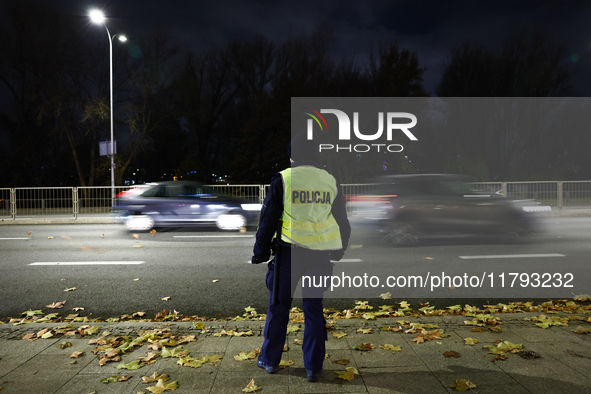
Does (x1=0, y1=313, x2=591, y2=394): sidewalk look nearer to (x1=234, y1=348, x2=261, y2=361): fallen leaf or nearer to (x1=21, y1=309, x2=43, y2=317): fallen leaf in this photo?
(x1=234, y1=348, x2=261, y2=361): fallen leaf

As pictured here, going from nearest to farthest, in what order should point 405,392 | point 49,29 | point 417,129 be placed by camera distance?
point 405,392 → point 49,29 → point 417,129

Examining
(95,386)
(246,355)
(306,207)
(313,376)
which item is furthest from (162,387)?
(306,207)

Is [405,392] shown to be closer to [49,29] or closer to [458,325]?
[458,325]

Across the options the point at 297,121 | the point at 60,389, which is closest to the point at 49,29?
the point at 297,121

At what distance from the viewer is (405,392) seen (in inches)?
125

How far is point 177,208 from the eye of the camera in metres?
13.1

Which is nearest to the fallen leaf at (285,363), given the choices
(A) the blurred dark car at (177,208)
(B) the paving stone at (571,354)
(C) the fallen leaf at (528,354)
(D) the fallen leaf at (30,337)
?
(C) the fallen leaf at (528,354)

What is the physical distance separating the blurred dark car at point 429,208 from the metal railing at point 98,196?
682 centimetres

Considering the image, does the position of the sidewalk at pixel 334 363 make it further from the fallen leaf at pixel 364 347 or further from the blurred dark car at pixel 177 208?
the blurred dark car at pixel 177 208

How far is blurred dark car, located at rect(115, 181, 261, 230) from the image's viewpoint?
13102 millimetres

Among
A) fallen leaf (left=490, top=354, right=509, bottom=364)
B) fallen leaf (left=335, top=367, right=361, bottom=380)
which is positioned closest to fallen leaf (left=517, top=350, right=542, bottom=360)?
fallen leaf (left=490, top=354, right=509, bottom=364)

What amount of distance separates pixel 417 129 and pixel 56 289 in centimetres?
2917

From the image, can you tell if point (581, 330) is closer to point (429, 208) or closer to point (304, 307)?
point (304, 307)

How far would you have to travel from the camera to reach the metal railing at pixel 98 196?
663 inches
